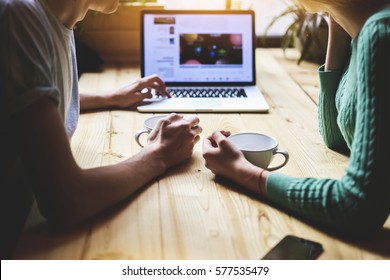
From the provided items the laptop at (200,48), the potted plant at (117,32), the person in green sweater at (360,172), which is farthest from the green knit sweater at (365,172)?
the potted plant at (117,32)

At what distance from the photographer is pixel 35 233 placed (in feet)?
2.86

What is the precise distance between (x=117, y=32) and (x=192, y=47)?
0.54m

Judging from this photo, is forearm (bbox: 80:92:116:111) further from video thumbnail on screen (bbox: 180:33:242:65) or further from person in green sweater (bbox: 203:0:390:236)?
person in green sweater (bbox: 203:0:390:236)

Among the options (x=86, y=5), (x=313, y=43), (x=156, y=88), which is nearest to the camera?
(x=86, y=5)

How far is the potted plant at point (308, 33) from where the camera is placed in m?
2.08

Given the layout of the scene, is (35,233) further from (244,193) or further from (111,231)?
(244,193)

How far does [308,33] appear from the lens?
2107mm

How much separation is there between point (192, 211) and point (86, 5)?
1.78ft

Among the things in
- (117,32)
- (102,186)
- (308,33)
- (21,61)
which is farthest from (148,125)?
(308,33)

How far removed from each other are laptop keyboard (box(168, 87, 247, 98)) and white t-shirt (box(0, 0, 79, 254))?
619 millimetres

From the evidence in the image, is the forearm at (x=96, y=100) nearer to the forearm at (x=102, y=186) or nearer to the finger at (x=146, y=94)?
the finger at (x=146, y=94)

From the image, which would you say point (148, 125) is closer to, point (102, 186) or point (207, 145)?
point (207, 145)

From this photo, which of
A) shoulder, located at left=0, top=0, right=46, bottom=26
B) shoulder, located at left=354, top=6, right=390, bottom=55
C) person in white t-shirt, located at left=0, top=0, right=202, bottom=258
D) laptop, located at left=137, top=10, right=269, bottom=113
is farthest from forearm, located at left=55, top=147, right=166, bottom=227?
laptop, located at left=137, top=10, right=269, bottom=113

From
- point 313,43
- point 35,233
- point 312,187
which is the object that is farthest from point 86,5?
point 313,43
